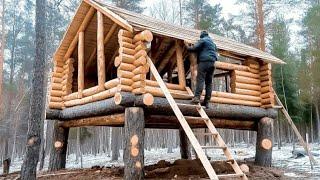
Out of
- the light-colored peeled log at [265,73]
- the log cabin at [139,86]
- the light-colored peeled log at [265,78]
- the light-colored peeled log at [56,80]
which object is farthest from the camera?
the light-colored peeled log at [56,80]

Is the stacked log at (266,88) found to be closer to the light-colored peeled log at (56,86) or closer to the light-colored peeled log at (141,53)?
the light-colored peeled log at (141,53)

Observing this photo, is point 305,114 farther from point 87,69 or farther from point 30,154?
point 30,154

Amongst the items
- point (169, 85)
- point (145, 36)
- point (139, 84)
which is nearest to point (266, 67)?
point (169, 85)

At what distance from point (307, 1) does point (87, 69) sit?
21488 mm

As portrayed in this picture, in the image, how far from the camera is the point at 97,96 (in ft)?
32.4

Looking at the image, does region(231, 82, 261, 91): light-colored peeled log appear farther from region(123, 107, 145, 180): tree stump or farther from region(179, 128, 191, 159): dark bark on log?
region(179, 128, 191, 159): dark bark on log

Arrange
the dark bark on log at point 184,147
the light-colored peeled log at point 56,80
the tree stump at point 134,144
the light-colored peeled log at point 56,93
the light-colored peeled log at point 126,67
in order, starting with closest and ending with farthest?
1. the tree stump at point 134,144
2. the light-colored peeled log at point 126,67
3. the light-colored peeled log at point 56,93
4. the light-colored peeled log at point 56,80
5. the dark bark on log at point 184,147

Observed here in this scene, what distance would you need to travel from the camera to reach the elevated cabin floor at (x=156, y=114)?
8883mm

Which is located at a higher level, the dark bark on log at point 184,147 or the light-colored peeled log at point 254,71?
the light-colored peeled log at point 254,71

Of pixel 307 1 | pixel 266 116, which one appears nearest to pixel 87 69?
pixel 266 116

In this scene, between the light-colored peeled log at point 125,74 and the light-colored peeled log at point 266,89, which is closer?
the light-colored peeled log at point 125,74

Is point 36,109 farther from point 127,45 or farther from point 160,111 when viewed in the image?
point 160,111

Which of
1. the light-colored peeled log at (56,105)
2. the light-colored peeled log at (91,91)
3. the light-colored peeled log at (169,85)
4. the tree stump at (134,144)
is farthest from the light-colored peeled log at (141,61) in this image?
the light-colored peeled log at (56,105)

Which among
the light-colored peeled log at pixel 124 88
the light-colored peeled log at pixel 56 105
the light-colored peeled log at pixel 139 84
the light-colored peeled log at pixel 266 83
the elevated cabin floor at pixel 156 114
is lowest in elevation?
the elevated cabin floor at pixel 156 114
